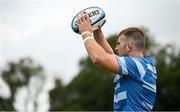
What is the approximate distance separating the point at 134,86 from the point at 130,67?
234 millimetres

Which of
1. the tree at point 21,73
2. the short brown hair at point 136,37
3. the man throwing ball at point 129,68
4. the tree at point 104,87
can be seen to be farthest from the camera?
the tree at point 21,73

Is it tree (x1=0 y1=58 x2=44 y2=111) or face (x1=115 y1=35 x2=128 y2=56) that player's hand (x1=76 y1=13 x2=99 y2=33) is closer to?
face (x1=115 y1=35 x2=128 y2=56)

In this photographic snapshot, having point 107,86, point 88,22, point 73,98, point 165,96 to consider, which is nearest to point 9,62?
point 73,98

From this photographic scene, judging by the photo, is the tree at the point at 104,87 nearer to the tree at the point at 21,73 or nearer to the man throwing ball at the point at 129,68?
the tree at the point at 21,73

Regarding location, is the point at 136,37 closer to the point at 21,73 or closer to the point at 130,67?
the point at 130,67

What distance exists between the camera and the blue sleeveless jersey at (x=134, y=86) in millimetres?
6984

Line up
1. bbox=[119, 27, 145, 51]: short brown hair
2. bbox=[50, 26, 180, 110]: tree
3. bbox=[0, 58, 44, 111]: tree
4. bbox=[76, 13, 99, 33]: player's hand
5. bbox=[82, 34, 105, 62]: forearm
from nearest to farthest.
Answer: bbox=[82, 34, 105, 62]: forearm → bbox=[76, 13, 99, 33]: player's hand → bbox=[119, 27, 145, 51]: short brown hair → bbox=[50, 26, 180, 110]: tree → bbox=[0, 58, 44, 111]: tree

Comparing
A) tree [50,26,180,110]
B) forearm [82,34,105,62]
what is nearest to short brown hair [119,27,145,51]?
forearm [82,34,105,62]

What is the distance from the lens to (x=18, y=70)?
280 feet

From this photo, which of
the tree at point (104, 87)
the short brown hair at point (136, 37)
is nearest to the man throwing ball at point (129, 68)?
the short brown hair at point (136, 37)

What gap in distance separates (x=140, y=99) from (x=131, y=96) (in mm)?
115

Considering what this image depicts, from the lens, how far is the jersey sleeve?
6891 mm

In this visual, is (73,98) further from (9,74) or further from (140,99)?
(140,99)

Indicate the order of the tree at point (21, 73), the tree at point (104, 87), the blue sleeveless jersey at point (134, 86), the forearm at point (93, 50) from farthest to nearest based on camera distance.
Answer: the tree at point (21, 73) < the tree at point (104, 87) < the blue sleeveless jersey at point (134, 86) < the forearm at point (93, 50)
